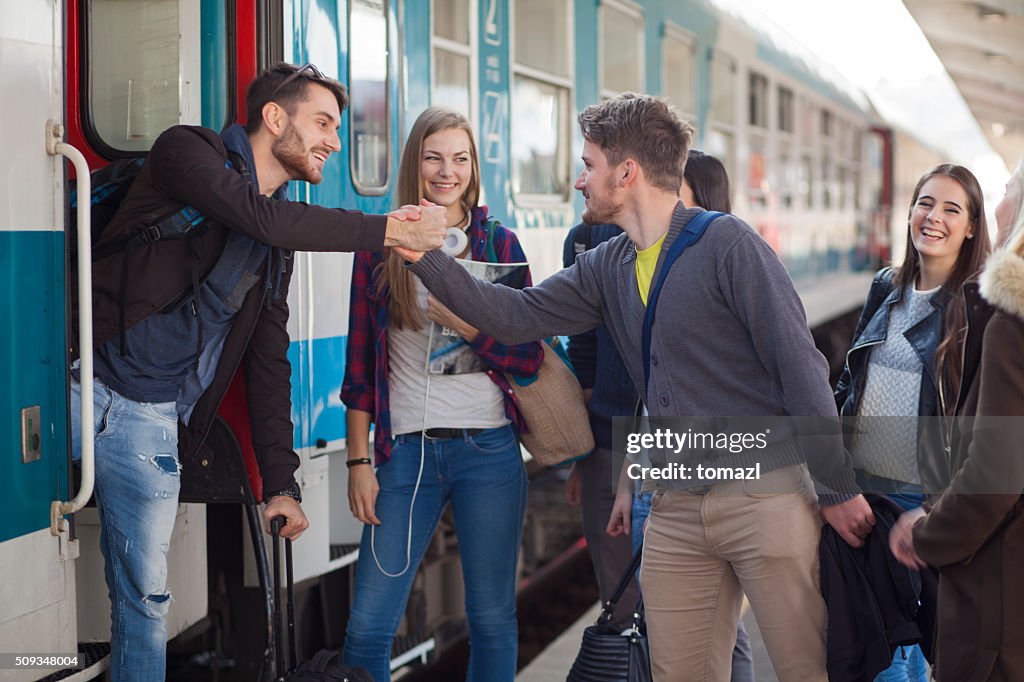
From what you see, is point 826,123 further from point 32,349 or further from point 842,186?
point 32,349

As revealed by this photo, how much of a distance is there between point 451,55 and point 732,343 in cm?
221

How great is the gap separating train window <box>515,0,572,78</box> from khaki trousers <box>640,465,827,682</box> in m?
2.76

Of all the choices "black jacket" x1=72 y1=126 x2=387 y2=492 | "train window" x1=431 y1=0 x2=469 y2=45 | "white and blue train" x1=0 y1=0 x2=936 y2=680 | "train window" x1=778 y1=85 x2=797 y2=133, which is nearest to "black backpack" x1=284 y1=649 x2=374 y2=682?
"white and blue train" x1=0 y1=0 x2=936 y2=680

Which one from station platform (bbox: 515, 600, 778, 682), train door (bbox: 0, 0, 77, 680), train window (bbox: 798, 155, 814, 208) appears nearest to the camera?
train door (bbox: 0, 0, 77, 680)

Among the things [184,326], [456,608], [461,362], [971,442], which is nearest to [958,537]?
[971,442]

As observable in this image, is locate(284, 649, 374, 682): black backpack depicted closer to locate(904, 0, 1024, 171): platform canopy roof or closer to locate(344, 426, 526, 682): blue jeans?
locate(344, 426, 526, 682): blue jeans

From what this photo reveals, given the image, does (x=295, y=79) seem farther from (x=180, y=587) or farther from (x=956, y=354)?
(x=956, y=354)

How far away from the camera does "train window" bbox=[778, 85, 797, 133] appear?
11008 mm

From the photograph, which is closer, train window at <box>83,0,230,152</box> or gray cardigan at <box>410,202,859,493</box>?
gray cardigan at <box>410,202,859,493</box>

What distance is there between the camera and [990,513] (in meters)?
2.36

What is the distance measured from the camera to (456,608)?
17.0ft

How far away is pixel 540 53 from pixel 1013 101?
17107 mm

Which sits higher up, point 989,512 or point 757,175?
point 757,175

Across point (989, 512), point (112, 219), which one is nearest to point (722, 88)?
point (112, 219)
